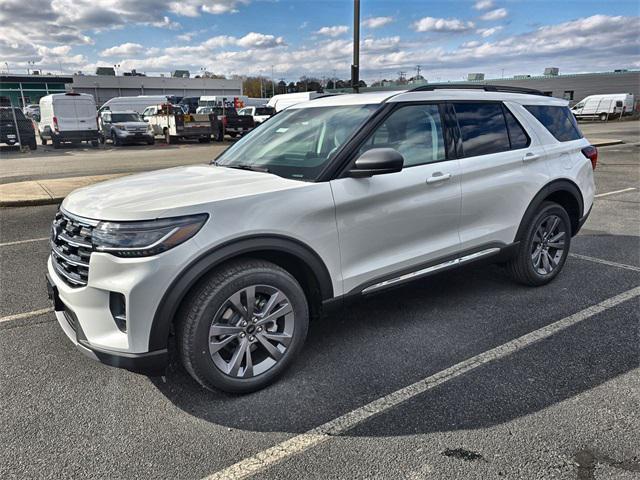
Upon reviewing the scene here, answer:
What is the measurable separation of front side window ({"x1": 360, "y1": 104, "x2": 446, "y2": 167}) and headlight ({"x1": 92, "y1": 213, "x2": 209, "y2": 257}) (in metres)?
1.40

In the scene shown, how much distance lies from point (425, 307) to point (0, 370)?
3159 millimetres

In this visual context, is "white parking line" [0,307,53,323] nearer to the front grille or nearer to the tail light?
the front grille

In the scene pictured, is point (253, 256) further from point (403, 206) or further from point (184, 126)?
point (184, 126)

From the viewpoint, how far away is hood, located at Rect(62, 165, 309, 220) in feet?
8.70

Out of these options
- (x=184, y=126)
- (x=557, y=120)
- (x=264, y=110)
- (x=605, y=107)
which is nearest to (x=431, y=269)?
(x=557, y=120)

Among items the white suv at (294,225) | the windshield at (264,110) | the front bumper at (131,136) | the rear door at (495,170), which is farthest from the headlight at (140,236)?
the windshield at (264,110)

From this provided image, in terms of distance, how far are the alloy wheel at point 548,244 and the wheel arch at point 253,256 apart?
2302 millimetres

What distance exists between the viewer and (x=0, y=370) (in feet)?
10.7

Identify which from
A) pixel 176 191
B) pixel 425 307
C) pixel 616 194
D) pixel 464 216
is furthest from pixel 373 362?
pixel 616 194

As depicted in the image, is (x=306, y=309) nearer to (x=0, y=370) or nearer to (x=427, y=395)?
(x=427, y=395)

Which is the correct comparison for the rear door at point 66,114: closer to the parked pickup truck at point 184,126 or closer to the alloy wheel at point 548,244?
the parked pickup truck at point 184,126

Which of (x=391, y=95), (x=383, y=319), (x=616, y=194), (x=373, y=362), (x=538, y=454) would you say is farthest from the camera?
(x=616, y=194)

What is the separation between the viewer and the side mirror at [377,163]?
121 inches

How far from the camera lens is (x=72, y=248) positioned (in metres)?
2.80
